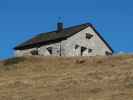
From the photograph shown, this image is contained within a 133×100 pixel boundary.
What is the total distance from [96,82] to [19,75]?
417 inches

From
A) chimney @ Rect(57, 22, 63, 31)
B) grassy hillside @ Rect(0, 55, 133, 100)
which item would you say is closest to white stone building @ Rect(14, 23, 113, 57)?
chimney @ Rect(57, 22, 63, 31)

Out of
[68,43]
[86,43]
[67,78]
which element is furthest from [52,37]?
[67,78]

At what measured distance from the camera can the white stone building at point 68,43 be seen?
258 ft

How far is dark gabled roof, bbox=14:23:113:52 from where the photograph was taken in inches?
3130

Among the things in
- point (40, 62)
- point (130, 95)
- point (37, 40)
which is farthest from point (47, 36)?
point (130, 95)

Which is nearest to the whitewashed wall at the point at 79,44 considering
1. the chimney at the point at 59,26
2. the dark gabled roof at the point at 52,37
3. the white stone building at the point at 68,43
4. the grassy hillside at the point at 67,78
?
the white stone building at the point at 68,43

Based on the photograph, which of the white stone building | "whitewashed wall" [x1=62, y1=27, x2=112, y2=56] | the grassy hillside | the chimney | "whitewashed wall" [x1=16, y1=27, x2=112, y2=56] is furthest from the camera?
the chimney

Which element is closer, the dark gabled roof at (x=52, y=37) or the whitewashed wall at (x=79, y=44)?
the whitewashed wall at (x=79, y=44)

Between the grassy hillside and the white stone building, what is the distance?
56.6 feet

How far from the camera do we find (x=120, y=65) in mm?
51062

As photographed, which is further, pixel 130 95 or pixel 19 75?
pixel 19 75

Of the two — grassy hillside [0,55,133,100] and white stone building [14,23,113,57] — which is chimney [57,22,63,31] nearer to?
white stone building [14,23,113,57]

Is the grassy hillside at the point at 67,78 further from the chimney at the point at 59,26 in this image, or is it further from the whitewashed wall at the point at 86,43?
Result: the chimney at the point at 59,26

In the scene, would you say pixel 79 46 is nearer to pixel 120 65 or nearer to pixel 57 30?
pixel 57 30
